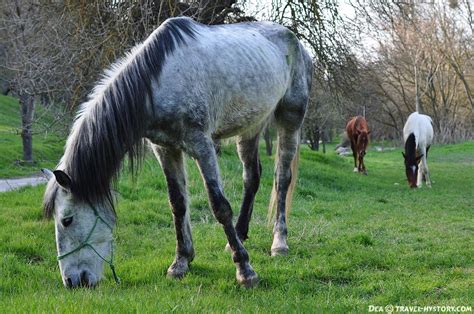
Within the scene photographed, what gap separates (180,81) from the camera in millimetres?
3787

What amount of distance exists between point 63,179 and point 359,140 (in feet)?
46.1

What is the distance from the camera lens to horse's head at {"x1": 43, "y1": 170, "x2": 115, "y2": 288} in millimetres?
3414

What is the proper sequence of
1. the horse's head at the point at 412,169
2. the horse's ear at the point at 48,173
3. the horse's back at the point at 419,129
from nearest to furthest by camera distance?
the horse's ear at the point at 48,173, the horse's head at the point at 412,169, the horse's back at the point at 419,129

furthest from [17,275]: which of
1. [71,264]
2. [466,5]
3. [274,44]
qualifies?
[466,5]

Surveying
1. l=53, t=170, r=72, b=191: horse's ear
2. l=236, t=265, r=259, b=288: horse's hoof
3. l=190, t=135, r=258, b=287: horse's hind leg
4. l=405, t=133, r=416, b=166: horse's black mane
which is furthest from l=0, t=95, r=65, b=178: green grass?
l=236, t=265, r=259, b=288: horse's hoof

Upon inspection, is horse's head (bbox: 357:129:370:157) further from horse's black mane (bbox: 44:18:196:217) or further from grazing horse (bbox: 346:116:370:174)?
horse's black mane (bbox: 44:18:196:217)

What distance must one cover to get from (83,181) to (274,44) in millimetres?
2692

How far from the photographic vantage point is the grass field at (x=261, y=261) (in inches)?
128

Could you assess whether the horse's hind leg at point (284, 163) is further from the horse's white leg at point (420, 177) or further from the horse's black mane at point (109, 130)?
the horse's white leg at point (420, 177)

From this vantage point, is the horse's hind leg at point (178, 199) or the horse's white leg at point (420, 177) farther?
the horse's white leg at point (420, 177)

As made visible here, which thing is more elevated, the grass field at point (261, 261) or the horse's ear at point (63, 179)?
→ the horse's ear at point (63, 179)

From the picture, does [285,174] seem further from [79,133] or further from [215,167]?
[79,133]

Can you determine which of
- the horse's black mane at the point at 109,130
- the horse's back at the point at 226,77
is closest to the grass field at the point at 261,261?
the horse's black mane at the point at 109,130

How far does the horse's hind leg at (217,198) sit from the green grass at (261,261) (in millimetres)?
139
